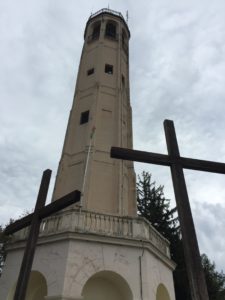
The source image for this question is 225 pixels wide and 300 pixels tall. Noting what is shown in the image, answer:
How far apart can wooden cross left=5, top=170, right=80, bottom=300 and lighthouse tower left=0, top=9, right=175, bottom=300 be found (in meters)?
5.61

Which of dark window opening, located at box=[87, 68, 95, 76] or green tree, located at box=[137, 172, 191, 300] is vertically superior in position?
dark window opening, located at box=[87, 68, 95, 76]

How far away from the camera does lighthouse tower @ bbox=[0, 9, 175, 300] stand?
12.5m

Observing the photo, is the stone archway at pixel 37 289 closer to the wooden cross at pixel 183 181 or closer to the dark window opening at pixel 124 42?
the wooden cross at pixel 183 181

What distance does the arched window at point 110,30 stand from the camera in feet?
89.3

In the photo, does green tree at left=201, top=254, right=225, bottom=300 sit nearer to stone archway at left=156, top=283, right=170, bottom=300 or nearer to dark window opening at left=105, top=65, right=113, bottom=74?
stone archway at left=156, top=283, right=170, bottom=300

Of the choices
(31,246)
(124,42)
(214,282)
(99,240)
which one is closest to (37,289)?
(99,240)

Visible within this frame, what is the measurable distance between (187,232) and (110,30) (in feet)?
86.2

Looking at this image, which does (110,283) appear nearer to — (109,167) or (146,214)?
(109,167)

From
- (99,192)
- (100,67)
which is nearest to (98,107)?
(100,67)

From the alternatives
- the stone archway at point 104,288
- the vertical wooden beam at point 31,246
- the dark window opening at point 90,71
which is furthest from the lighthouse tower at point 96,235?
the vertical wooden beam at point 31,246

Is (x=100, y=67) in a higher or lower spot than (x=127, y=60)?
lower

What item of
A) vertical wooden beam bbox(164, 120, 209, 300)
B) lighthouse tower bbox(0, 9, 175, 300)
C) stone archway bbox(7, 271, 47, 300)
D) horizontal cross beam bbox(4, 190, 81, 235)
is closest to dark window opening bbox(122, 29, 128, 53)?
lighthouse tower bbox(0, 9, 175, 300)

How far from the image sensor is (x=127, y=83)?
82.8ft

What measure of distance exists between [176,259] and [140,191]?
8.23 m
